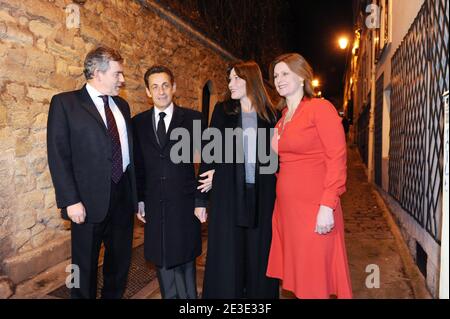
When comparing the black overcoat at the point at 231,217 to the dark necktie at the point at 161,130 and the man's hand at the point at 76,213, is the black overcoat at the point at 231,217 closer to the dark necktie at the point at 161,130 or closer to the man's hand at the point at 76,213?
the dark necktie at the point at 161,130

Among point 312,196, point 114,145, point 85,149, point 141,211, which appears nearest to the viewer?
point 312,196

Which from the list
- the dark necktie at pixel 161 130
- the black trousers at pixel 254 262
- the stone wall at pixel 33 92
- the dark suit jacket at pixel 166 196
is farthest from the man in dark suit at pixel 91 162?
the stone wall at pixel 33 92

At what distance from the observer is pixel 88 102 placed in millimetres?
2527

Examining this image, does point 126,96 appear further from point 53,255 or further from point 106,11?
point 53,255

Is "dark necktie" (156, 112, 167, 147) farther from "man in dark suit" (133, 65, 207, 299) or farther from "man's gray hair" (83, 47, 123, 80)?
"man's gray hair" (83, 47, 123, 80)

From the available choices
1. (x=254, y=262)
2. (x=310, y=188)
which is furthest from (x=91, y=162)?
(x=310, y=188)

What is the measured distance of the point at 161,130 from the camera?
2699 millimetres

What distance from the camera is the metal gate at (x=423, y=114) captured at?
3.04 metres

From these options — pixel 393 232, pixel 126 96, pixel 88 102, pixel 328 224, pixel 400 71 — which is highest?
pixel 400 71

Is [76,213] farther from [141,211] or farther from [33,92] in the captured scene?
[33,92]

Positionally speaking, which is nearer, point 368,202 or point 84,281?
point 84,281

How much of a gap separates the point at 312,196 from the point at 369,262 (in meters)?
2.08

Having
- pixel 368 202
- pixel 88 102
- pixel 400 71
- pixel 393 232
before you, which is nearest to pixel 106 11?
pixel 88 102
